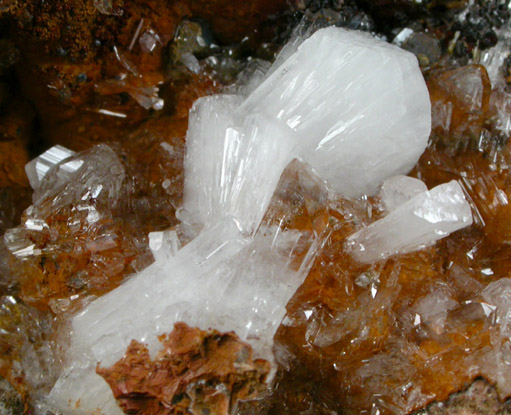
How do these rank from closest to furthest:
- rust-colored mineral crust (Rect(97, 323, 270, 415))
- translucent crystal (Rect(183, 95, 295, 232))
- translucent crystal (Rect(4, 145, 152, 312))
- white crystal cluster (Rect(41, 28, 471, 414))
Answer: rust-colored mineral crust (Rect(97, 323, 270, 415))
white crystal cluster (Rect(41, 28, 471, 414))
translucent crystal (Rect(183, 95, 295, 232))
translucent crystal (Rect(4, 145, 152, 312))

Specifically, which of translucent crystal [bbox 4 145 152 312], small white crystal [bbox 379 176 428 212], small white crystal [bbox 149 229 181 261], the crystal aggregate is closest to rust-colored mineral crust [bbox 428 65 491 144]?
the crystal aggregate

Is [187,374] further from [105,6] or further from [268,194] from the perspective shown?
[105,6]

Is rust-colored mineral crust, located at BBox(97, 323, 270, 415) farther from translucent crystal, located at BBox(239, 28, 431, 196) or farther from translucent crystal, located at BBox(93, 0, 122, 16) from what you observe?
translucent crystal, located at BBox(93, 0, 122, 16)

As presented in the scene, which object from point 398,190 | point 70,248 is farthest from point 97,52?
point 398,190

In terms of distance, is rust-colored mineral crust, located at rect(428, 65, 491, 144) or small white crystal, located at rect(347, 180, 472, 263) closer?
small white crystal, located at rect(347, 180, 472, 263)

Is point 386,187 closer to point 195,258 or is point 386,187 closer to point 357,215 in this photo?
point 357,215

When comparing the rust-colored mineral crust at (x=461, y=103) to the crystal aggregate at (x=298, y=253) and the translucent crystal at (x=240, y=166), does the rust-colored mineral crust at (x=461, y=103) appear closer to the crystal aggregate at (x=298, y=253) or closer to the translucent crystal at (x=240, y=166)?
the crystal aggregate at (x=298, y=253)

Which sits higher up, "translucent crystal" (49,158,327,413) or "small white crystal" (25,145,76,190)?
"small white crystal" (25,145,76,190)
